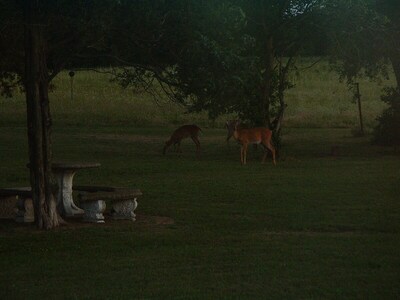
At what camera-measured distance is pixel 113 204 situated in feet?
51.1

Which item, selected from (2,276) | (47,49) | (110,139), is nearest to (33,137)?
(47,49)

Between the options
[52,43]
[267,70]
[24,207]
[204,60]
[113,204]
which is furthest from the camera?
[267,70]

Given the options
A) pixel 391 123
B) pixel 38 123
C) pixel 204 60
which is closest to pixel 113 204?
pixel 38 123

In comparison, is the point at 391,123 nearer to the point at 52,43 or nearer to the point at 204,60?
the point at 52,43

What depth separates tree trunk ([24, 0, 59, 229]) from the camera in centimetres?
1423

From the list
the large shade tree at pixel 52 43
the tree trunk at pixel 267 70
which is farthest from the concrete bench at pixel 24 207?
the tree trunk at pixel 267 70

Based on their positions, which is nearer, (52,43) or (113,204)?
(52,43)

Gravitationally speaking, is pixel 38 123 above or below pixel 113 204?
above

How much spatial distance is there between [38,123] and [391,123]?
2118cm

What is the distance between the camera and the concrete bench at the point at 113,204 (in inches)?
587

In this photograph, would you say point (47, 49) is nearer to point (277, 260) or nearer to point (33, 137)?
point (33, 137)

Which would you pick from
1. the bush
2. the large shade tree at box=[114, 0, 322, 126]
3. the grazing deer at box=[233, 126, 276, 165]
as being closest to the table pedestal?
the large shade tree at box=[114, 0, 322, 126]

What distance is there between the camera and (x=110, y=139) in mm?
37562

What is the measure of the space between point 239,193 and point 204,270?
28.7 feet
